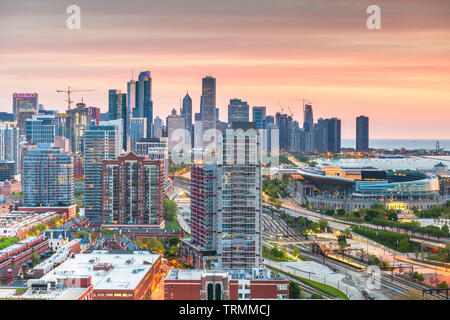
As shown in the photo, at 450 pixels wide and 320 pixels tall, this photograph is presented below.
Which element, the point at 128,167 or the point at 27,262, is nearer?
the point at 27,262

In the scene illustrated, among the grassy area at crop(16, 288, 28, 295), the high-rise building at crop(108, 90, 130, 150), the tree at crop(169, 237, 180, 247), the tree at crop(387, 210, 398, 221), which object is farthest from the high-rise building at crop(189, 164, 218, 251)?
the tree at crop(387, 210, 398, 221)

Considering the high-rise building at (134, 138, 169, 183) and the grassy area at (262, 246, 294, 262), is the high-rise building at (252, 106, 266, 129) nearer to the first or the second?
the grassy area at (262, 246, 294, 262)

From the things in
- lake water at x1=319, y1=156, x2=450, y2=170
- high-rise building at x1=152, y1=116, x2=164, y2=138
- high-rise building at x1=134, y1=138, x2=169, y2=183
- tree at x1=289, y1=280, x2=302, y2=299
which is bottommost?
tree at x1=289, y1=280, x2=302, y2=299

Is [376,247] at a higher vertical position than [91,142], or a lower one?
lower

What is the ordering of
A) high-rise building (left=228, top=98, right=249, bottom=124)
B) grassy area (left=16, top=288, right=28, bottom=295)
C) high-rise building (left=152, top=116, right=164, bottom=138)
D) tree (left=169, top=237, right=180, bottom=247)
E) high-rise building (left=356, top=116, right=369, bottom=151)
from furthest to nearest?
1. high-rise building (left=152, top=116, right=164, bottom=138)
2. tree (left=169, top=237, right=180, bottom=247)
3. high-rise building (left=356, top=116, right=369, bottom=151)
4. high-rise building (left=228, top=98, right=249, bottom=124)
5. grassy area (left=16, top=288, right=28, bottom=295)

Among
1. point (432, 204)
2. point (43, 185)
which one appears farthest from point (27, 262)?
point (432, 204)

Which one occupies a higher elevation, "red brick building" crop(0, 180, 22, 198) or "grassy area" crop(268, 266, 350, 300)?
"red brick building" crop(0, 180, 22, 198)

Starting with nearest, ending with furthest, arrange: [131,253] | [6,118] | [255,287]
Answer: [255,287]
[131,253]
[6,118]

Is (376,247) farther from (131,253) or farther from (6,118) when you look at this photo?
(6,118)
